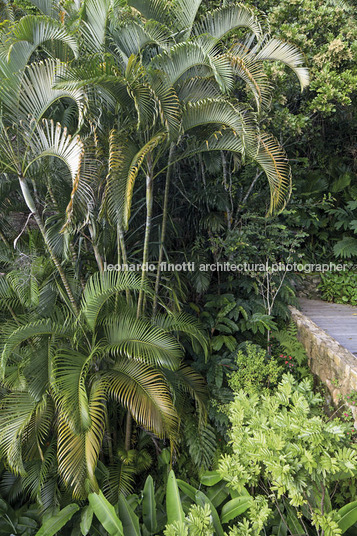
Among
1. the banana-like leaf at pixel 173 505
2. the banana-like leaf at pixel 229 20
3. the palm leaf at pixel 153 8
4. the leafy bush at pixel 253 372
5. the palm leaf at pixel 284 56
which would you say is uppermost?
the palm leaf at pixel 153 8

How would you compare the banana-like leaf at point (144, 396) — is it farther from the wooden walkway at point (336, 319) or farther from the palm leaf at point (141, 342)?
the wooden walkway at point (336, 319)

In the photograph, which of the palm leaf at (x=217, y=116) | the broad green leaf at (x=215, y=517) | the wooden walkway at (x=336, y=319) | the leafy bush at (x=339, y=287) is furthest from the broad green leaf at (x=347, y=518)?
the leafy bush at (x=339, y=287)

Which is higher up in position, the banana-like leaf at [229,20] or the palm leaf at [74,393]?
the banana-like leaf at [229,20]

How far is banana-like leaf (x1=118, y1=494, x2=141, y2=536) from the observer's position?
2.61 metres

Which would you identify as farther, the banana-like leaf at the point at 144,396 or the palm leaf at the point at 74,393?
the banana-like leaf at the point at 144,396

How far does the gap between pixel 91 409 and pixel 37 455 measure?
3.78 feet

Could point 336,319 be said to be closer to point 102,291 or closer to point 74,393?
point 102,291

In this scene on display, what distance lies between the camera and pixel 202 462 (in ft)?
11.4

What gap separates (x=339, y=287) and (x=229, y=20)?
13.8ft

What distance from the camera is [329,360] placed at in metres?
3.58

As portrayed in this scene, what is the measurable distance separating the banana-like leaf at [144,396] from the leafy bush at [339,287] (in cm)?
374

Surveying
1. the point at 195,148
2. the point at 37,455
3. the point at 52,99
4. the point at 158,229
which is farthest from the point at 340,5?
the point at 37,455

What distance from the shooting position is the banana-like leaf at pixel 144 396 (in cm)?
284

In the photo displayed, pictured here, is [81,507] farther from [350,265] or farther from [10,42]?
[350,265]
